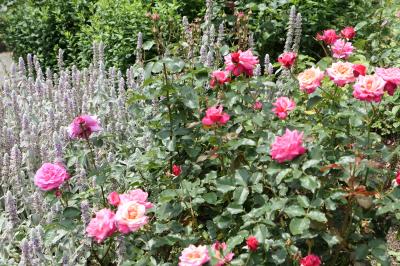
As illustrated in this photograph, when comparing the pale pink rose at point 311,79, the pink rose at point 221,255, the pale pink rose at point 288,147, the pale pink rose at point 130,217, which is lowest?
the pink rose at point 221,255

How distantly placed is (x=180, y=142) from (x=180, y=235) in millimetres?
437

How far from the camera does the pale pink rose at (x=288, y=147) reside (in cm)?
210

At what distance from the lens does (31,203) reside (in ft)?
10.3

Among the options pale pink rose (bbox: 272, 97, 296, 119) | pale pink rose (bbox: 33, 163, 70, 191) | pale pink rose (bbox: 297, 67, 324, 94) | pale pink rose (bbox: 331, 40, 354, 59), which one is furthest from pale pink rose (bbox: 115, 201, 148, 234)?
pale pink rose (bbox: 331, 40, 354, 59)

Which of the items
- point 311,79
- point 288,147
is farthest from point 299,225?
point 311,79

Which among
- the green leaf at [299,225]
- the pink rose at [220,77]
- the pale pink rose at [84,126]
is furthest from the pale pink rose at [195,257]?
the pink rose at [220,77]

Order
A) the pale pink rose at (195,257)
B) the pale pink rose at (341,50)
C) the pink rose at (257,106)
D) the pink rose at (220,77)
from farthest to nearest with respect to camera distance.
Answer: the pale pink rose at (341,50)
the pink rose at (257,106)
the pink rose at (220,77)
the pale pink rose at (195,257)

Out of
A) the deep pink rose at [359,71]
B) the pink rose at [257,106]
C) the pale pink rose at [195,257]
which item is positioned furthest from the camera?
the pink rose at [257,106]

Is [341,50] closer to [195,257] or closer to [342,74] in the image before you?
[342,74]

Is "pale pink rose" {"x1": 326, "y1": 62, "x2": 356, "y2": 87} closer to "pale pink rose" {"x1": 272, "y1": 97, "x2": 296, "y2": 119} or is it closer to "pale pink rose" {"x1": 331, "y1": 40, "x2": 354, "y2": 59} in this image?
"pale pink rose" {"x1": 272, "y1": 97, "x2": 296, "y2": 119}

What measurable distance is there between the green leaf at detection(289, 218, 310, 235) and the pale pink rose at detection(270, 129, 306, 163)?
8.5 inches

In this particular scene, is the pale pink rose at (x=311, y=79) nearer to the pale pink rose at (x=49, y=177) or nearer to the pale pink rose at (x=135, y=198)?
the pale pink rose at (x=135, y=198)

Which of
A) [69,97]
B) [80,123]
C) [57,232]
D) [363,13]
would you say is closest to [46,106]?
[69,97]

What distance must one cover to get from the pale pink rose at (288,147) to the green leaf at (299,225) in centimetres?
22
